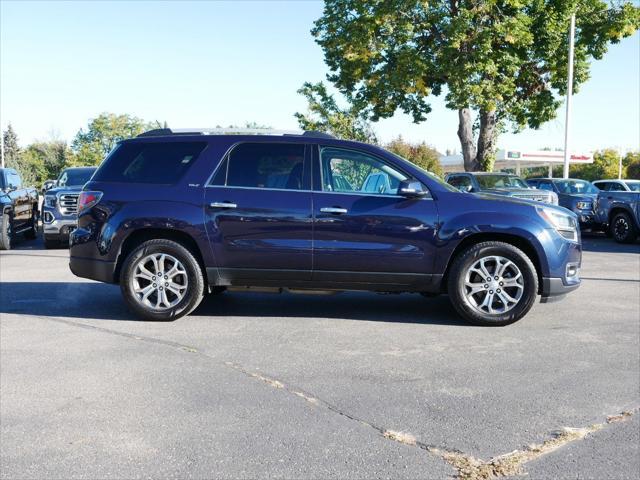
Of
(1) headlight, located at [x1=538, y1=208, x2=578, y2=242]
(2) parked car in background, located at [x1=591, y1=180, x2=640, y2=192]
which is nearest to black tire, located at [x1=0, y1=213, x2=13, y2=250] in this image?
(1) headlight, located at [x1=538, y1=208, x2=578, y2=242]

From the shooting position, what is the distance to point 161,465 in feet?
10.9

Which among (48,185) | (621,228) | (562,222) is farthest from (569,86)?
(562,222)

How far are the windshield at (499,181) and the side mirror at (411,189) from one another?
36.7 ft

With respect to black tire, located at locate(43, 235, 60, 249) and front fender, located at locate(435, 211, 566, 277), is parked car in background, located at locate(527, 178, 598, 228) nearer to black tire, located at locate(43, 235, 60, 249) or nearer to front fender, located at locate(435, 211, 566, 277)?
front fender, located at locate(435, 211, 566, 277)

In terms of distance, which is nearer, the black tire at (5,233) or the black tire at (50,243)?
the black tire at (5,233)

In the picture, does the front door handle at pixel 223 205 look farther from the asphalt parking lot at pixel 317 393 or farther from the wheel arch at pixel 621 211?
the wheel arch at pixel 621 211

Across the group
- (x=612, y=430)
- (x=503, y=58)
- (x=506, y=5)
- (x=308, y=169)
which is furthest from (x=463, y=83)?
(x=612, y=430)

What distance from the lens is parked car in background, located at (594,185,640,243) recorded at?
15.8 metres

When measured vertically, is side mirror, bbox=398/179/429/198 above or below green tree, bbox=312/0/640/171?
below

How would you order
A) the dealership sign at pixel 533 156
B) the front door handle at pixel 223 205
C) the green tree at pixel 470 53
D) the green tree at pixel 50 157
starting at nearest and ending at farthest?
1. the front door handle at pixel 223 205
2. the green tree at pixel 470 53
3. the dealership sign at pixel 533 156
4. the green tree at pixel 50 157

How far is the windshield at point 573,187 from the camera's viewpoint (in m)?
19.3

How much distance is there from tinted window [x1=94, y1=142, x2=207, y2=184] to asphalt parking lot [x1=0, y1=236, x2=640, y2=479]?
1506 millimetres

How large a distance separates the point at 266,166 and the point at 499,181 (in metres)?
12.0

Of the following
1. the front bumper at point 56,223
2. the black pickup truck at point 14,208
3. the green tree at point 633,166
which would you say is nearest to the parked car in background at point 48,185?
the black pickup truck at point 14,208
